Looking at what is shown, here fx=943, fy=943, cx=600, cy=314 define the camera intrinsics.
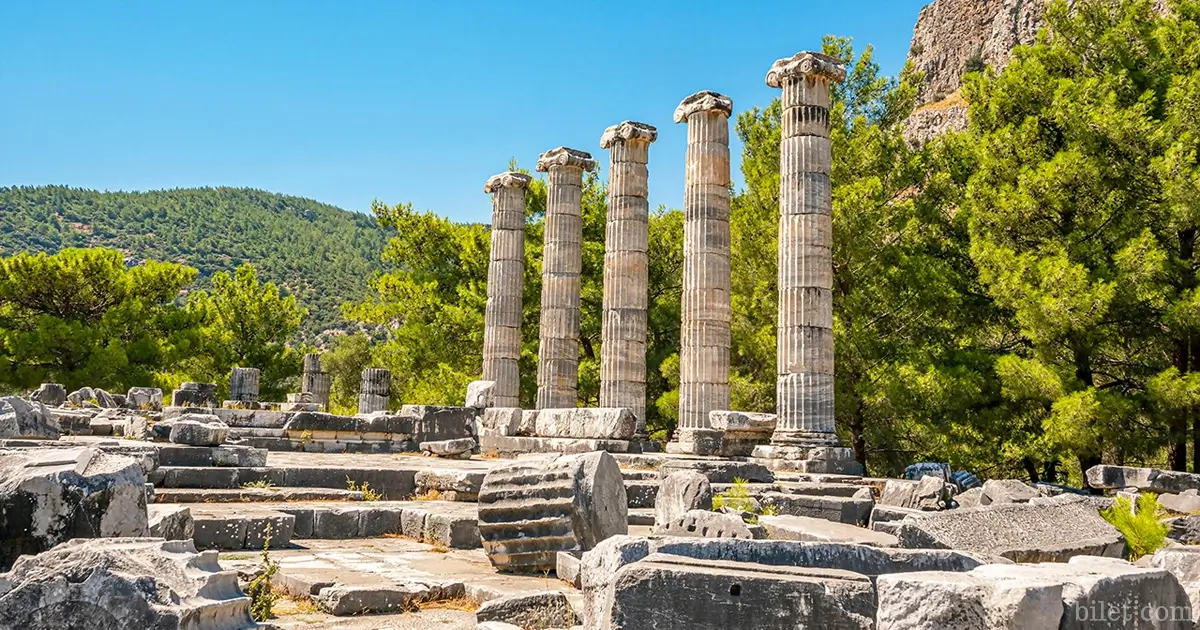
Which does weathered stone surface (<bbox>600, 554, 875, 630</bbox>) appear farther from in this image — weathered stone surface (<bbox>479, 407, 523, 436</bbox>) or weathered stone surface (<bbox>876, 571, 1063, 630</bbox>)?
weathered stone surface (<bbox>479, 407, 523, 436</bbox>)

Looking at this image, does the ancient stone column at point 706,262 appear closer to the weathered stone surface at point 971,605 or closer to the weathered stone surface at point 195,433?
the weathered stone surface at point 195,433

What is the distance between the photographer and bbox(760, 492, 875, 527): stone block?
34.9 feet

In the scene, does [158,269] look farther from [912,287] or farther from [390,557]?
[390,557]

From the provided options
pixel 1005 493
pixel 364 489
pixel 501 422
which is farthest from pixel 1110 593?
pixel 501 422

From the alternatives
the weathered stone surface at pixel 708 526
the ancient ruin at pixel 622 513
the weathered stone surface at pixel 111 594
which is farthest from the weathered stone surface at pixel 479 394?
the weathered stone surface at pixel 111 594

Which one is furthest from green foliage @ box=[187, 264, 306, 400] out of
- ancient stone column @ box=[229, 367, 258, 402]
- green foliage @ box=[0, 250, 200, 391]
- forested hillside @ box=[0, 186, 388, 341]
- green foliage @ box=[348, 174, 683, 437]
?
forested hillside @ box=[0, 186, 388, 341]

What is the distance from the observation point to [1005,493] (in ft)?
35.5

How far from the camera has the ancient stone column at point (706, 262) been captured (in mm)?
19562

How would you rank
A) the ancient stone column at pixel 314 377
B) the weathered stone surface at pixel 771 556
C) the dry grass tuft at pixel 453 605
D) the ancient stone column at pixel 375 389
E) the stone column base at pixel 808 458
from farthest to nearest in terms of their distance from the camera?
1. the ancient stone column at pixel 314 377
2. the ancient stone column at pixel 375 389
3. the stone column base at pixel 808 458
4. the dry grass tuft at pixel 453 605
5. the weathered stone surface at pixel 771 556

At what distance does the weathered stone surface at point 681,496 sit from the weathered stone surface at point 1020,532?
6.72ft

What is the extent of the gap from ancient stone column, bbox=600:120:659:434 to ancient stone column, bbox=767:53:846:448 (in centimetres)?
412

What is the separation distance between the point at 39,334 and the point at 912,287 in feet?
85.9

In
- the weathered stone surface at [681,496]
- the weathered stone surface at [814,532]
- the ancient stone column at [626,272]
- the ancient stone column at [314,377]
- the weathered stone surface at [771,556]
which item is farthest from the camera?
the ancient stone column at [314,377]

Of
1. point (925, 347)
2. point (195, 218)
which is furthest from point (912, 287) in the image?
point (195, 218)
